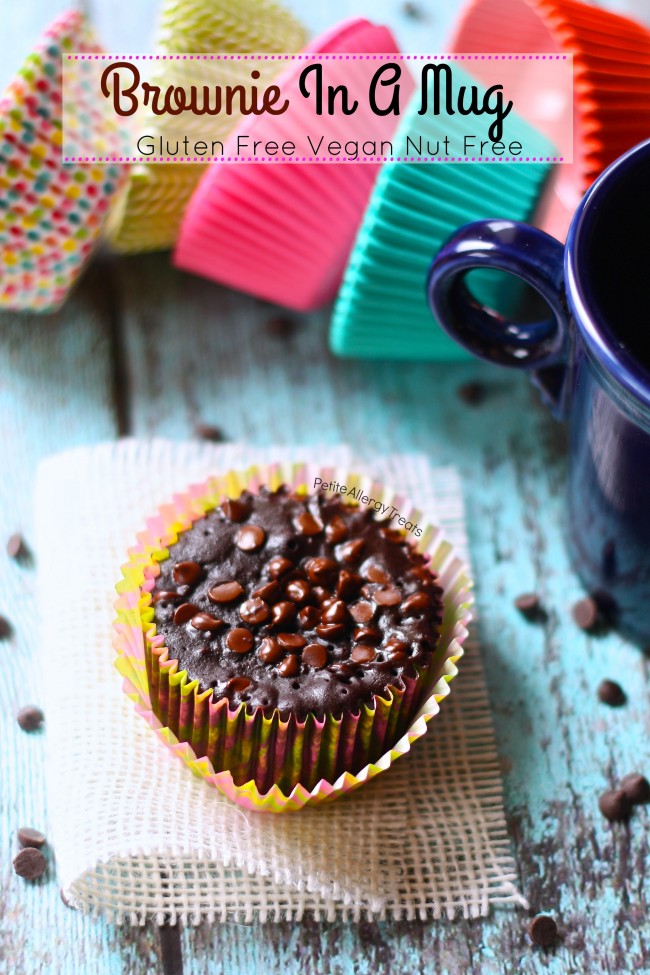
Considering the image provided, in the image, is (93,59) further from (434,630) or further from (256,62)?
(434,630)

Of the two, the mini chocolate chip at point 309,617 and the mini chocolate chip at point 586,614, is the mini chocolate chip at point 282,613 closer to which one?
the mini chocolate chip at point 309,617

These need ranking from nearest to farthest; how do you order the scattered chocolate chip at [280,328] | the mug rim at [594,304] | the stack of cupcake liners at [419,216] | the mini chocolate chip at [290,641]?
the mug rim at [594,304] < the mini chocolate chip at [290,641] < the stack of cupcake liners at [419,216] < the scattered chocolate chip at [280,328]

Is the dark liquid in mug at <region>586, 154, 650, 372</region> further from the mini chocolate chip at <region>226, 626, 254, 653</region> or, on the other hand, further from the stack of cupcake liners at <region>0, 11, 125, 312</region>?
the stack of cupcake liners at <region>0, 11, 125, 312</region>

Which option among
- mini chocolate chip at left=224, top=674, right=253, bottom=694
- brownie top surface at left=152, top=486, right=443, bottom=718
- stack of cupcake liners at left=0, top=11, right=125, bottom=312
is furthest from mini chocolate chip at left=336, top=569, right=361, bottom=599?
Answer: stack of cupcake liners at left=0, top=11, right=125, bottom=312

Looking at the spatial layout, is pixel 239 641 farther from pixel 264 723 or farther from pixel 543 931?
pixel 543 931

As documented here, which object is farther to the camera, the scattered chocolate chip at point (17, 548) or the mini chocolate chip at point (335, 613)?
the scattered chocolate chip at point (17, 548)

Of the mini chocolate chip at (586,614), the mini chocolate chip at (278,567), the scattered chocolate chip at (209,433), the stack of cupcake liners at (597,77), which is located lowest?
the mini chocolate chip at (586,614)

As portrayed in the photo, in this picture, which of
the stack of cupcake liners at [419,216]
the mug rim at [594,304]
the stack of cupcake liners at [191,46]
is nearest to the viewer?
the mug rim at [594,304]

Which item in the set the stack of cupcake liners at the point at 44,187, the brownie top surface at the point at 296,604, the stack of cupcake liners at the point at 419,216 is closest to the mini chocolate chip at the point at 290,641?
the brownie top surface at the point at 296,604
